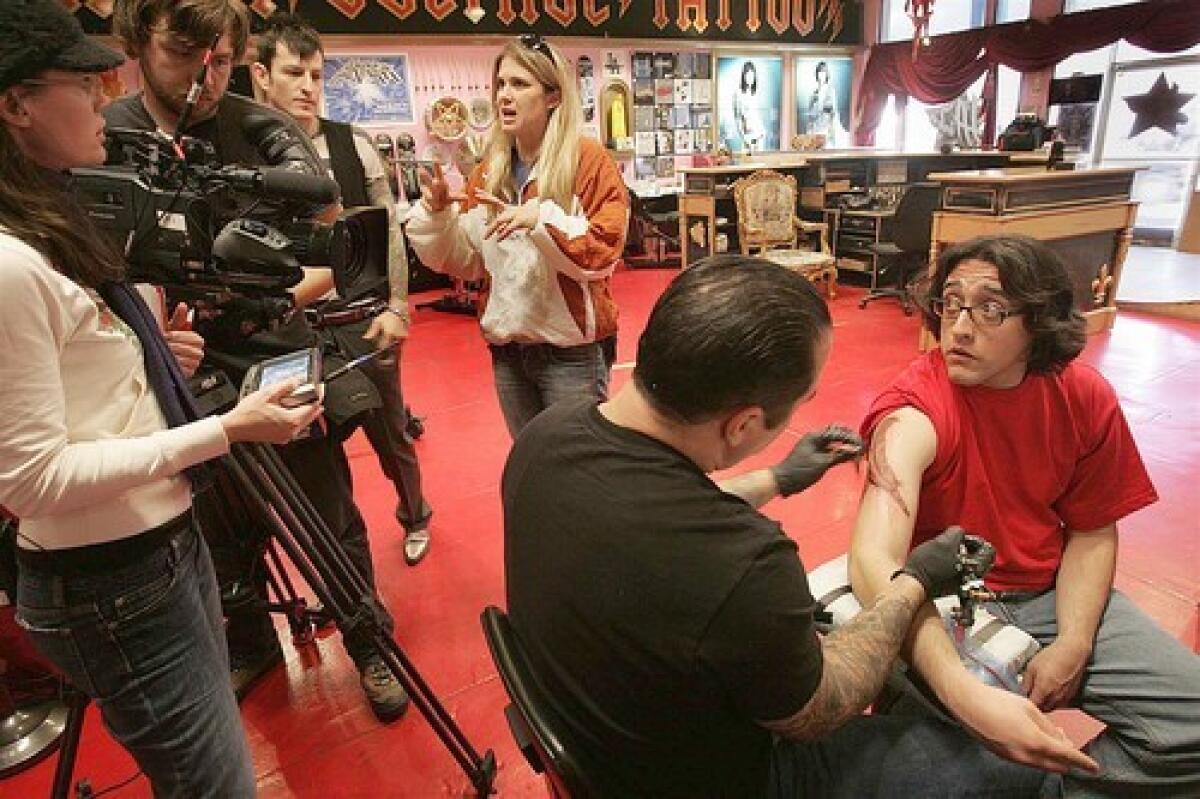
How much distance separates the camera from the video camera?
1048mm

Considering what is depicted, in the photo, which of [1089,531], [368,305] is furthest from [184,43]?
[1089,531]

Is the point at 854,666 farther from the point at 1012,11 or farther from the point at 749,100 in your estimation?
the point at 1012,11

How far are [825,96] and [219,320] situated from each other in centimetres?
1052

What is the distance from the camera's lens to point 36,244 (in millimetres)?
872

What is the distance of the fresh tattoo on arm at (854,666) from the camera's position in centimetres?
89

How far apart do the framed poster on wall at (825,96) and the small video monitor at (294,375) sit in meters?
10.1

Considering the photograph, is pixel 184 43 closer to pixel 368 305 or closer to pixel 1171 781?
pixel 368 305

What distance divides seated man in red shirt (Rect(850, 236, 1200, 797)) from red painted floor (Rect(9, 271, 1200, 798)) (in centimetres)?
107

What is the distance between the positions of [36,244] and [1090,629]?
6.00ft

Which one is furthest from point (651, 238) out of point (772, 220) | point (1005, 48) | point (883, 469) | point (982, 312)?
point (883, 469)

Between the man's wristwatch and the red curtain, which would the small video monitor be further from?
the red curtain

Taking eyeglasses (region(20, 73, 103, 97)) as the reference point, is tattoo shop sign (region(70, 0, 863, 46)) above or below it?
above

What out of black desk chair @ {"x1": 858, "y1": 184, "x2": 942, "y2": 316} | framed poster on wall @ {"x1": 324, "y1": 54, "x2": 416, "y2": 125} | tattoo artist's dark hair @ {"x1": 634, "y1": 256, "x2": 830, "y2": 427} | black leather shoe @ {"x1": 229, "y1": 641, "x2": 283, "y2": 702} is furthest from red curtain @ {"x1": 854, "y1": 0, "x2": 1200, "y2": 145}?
black leather shoe @ {"x1": 229, "y1": 641, "x2": 283, "y2": 702}

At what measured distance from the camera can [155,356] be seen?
1039mm
